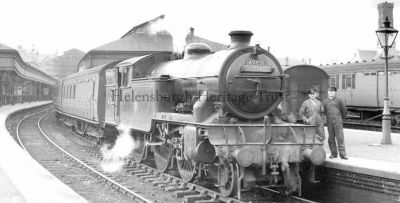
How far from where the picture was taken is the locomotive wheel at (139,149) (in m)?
10.9

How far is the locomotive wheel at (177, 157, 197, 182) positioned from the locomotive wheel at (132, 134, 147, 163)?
216cm

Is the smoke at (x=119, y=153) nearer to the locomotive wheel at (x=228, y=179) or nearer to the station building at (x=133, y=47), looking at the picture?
the locomotive wheel at (x=228, y=179)

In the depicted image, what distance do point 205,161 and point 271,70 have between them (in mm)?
2042

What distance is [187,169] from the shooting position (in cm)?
862

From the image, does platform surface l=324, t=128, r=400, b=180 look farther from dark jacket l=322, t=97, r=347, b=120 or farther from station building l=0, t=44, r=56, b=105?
station building l=0, t=44, r=56, b=105

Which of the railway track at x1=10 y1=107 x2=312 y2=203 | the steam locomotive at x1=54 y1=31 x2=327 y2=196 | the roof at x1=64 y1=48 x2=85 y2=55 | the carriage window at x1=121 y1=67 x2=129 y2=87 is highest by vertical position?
the roof at x1=64 y1=48 x2=85 y2=55

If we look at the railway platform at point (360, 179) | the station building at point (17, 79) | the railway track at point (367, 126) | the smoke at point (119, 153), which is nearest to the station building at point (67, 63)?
the station building at point (17, 79)

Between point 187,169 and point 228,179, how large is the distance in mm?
1479

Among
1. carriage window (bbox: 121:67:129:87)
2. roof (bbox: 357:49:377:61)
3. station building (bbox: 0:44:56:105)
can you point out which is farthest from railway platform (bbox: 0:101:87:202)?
roof (bbox: 357:49:377:61)

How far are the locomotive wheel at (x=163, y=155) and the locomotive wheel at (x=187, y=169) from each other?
19.8 inches

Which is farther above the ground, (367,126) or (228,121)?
(228,121)

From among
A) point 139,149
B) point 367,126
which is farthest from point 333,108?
point 367,126

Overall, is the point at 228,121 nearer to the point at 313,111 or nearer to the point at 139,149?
the point at 313,111

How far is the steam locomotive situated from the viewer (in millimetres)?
7125
